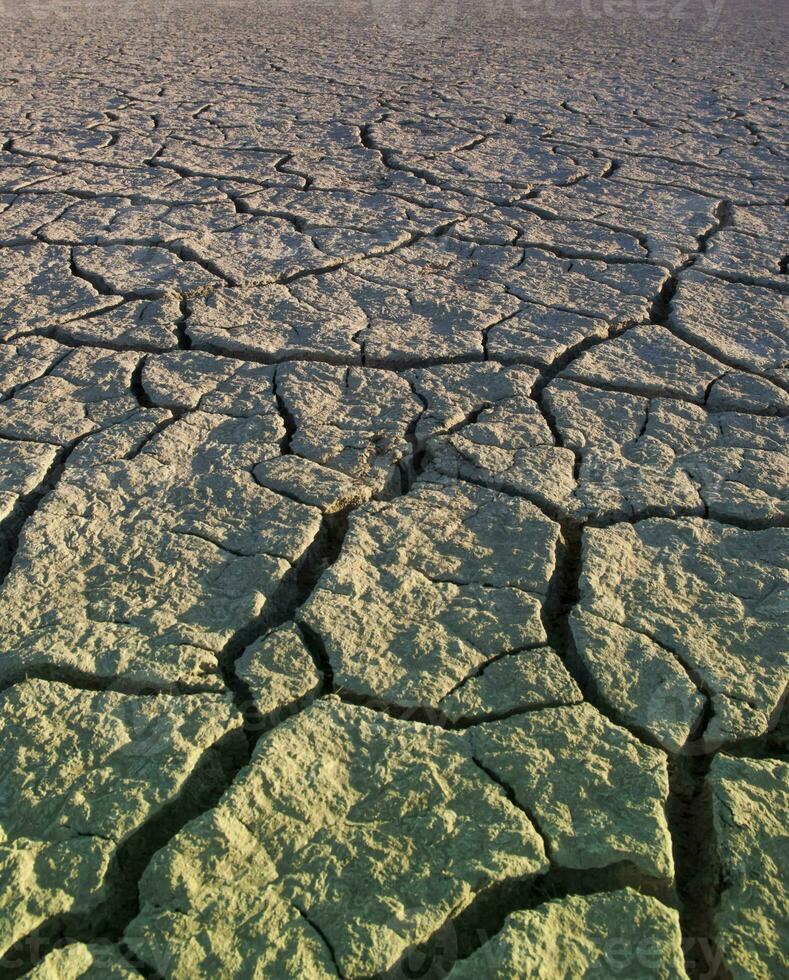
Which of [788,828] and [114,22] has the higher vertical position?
[788,828]

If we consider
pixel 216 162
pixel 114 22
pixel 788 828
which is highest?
pixel 788 828

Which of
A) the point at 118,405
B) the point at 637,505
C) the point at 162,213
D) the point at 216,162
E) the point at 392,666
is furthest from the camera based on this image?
the point at 216,162

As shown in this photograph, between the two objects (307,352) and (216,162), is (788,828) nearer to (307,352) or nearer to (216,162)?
(307,352)

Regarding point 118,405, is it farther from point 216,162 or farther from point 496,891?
point 216,162

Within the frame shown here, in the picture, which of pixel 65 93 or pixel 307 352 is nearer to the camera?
pixel 307 352

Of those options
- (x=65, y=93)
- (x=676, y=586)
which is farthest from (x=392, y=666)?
(x=65, y=93)

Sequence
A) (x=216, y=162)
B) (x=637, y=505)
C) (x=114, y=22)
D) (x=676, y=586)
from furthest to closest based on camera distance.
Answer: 1. (x=114, y=22)
2. (x=216, y=162)
3. (x=637, y=505)
4. (x=676, y=586)
